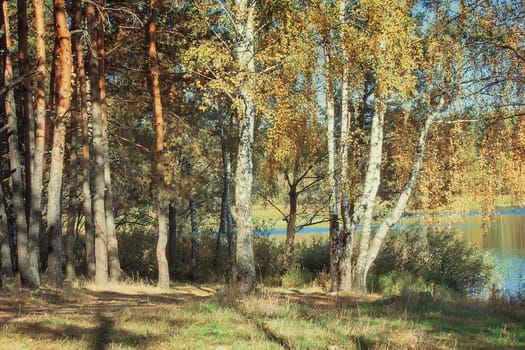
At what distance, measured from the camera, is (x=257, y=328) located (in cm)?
709

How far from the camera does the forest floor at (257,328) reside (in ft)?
21.0

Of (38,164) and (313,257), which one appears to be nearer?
(38,164)

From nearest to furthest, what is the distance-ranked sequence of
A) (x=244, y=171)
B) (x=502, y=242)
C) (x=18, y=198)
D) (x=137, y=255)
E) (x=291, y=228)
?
(x=18, y=198) → (x=244, y=171) → (x=291, y=228) → (x=137, y=255) → (x=502, y=242)

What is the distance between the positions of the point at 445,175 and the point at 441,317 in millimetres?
12117

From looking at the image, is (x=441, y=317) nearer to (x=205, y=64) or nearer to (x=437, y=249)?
(x=205, y=64)

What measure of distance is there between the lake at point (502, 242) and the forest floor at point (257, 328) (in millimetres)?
6481

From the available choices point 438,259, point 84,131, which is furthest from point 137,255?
point 438,259

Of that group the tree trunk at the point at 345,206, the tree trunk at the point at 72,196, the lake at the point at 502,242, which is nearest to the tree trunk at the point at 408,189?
the tree trunk at the point at 345,206

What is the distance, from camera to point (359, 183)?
68.0 ft

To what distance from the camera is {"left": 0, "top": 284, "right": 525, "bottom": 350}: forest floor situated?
6.40 metres

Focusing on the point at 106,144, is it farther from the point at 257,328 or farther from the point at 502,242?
the point at 502,242

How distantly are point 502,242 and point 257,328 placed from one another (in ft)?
127

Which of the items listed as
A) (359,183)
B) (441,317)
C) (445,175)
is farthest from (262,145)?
(441,317)

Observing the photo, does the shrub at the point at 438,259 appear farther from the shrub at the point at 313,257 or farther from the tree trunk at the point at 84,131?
the tree trunk at the point at 84,131
